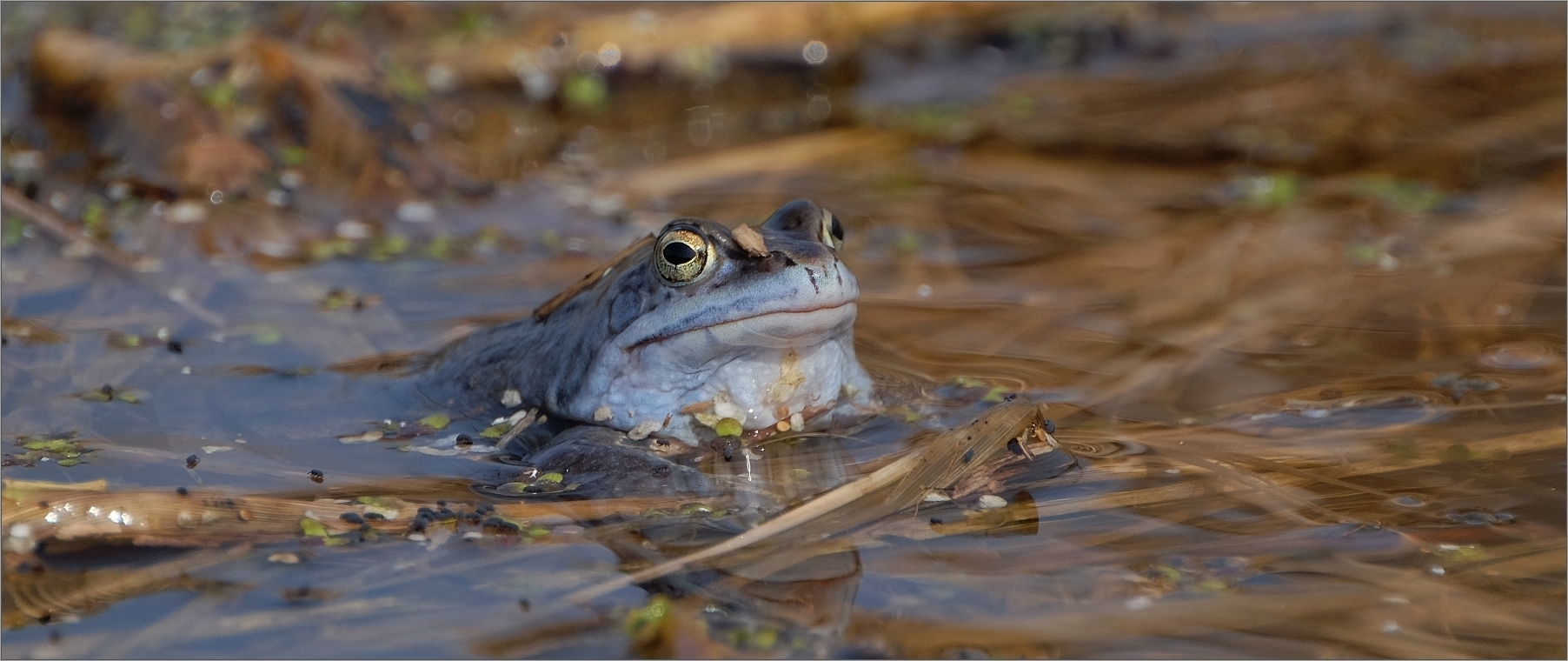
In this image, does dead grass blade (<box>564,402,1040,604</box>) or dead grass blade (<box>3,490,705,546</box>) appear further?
dead grass blade (<box>3,490,705,546</box>)

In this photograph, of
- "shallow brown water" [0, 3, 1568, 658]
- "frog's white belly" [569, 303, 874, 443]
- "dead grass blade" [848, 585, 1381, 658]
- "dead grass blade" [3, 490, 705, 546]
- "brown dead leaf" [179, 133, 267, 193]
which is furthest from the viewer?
"brown dead leaf" [179, 133, 267, 193]

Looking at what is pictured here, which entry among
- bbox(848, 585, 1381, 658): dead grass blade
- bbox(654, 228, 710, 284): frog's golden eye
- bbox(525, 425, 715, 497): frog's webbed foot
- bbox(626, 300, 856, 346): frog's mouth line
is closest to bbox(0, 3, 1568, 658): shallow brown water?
bbox(848, 585, 1381, 658): dead grass blade

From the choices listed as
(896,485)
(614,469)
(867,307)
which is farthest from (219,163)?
(896,485)

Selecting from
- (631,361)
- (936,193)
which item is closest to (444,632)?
(631,361)

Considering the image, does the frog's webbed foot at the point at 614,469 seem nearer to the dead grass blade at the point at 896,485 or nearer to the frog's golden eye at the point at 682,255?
the dead grass blade at the point at 896,485

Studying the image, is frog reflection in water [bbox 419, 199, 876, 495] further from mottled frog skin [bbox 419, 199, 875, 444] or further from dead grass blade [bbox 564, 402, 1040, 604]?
dead grass blade [bbox 564, 402, 1040, 604]

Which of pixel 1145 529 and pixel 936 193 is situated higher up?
pixel 936 193

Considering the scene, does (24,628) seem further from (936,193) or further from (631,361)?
(936,193)
